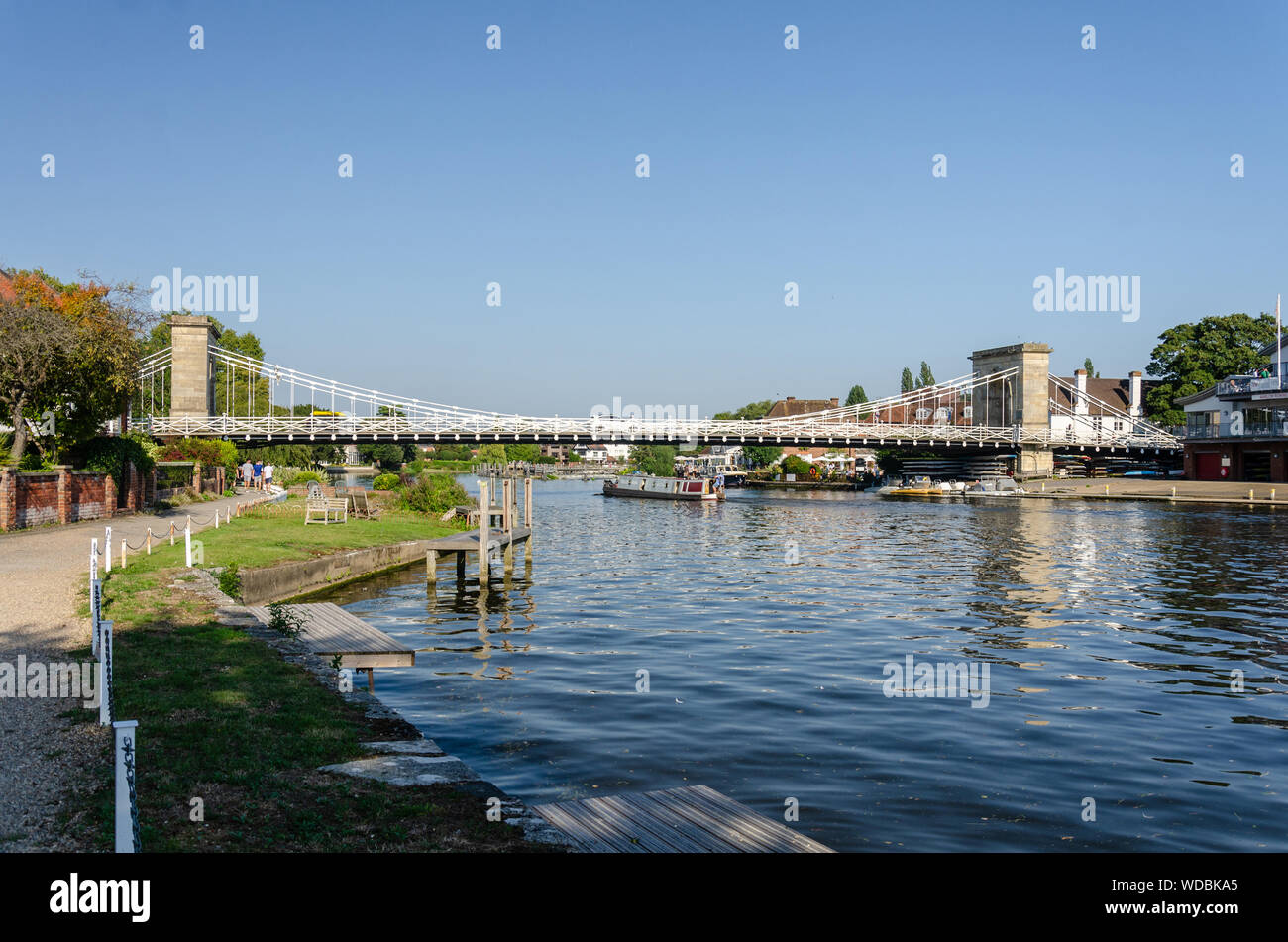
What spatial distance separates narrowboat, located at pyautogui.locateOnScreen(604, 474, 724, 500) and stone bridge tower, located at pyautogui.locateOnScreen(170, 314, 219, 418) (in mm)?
39707

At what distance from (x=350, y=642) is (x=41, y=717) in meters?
5.00

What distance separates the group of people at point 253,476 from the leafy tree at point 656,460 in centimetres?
10149

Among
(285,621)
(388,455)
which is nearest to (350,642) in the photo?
(285,621)

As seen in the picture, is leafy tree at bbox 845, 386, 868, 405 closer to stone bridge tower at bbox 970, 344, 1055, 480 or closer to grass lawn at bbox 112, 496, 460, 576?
stone bridge tower at bbox 970, 344, 1055, 480

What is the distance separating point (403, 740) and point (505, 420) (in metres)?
79.8

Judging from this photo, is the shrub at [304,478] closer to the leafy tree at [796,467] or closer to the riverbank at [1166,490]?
the riverbank at [1166,490]

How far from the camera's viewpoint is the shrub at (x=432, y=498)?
45188 mm

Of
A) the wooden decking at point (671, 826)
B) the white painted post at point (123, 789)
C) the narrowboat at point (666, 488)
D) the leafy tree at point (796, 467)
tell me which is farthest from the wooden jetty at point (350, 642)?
the leafy tree at point (796, 467)

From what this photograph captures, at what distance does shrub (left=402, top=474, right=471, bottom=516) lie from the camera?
45188mm

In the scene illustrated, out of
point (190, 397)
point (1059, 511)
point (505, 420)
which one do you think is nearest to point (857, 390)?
point (505, 420)

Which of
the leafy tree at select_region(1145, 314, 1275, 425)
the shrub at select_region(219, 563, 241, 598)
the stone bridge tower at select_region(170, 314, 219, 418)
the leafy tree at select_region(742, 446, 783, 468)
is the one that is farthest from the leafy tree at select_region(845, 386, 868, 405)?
the shrub at select_region(219, 563, 241, 598)

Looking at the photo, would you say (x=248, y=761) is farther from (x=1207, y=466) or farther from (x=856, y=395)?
(x=856, y=395)

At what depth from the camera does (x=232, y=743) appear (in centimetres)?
851

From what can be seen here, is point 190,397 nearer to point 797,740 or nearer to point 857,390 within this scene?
point 797,740
